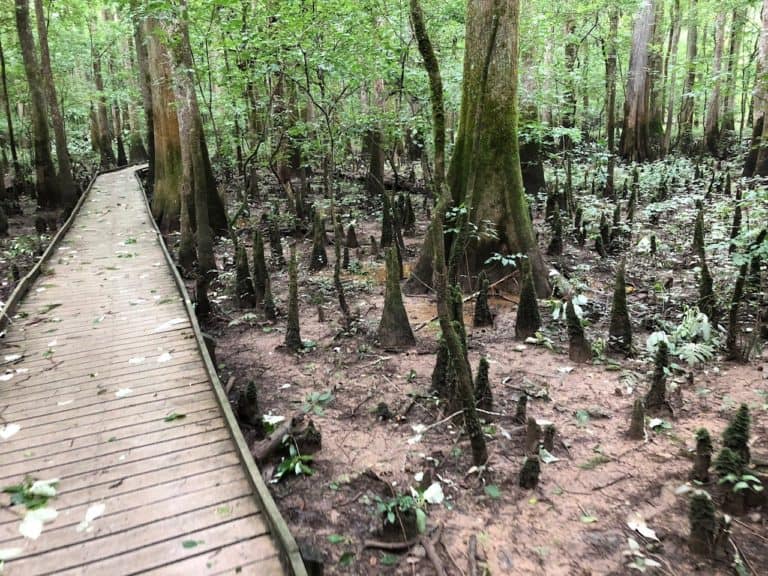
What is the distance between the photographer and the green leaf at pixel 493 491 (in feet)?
9.71

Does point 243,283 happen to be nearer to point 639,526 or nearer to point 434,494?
point 434,494

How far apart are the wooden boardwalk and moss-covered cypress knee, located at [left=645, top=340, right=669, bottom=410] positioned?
2.60 m

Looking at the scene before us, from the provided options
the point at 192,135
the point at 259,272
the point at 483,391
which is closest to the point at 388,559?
the point at 483,391

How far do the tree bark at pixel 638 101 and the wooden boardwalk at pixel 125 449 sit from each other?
1332 cm

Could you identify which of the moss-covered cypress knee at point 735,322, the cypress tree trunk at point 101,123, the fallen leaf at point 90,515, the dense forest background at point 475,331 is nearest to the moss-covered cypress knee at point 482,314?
the dense forest background at point 475,331

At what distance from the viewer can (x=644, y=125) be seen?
1449 centimetres

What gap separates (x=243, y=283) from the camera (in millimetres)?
6398

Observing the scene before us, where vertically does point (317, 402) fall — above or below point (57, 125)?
below

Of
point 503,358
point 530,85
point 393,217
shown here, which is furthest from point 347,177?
point 503,358

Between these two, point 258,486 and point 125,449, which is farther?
point 125,449

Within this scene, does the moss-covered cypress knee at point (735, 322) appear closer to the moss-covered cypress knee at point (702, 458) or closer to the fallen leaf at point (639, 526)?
the moss-covered cypress knee at point (702, 458)

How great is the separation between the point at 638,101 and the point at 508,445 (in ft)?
46.1

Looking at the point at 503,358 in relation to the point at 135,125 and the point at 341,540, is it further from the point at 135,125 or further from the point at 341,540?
the point at 135,125

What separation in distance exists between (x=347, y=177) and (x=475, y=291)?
955 cm
